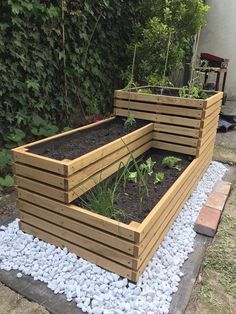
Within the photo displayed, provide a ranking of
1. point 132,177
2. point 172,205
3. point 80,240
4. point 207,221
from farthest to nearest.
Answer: point 132,177 → point 207,221 → point 172,205 → point 80,240

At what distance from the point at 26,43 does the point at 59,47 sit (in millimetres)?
482

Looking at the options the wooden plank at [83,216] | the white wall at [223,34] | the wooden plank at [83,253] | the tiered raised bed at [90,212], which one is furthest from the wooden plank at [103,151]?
the white wall at [223,34]

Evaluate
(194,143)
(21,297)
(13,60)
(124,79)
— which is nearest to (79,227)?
(21,297)

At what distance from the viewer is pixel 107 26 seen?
3.96m

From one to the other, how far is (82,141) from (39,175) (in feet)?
2.33

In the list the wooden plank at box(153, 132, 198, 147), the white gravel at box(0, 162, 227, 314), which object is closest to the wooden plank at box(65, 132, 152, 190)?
the wooden plank at box(153, 132, 198, 147)

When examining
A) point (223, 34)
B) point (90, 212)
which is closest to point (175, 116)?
point (90, 212)

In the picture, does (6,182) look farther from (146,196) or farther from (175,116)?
(175,116)

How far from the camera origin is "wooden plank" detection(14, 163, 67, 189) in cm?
188

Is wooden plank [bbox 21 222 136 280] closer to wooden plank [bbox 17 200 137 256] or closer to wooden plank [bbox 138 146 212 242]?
wooden plank [bbox 17 200 137 256]

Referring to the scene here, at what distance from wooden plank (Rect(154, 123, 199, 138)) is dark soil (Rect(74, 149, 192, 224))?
24 centimetres

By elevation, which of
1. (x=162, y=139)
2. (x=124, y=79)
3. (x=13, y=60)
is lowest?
(x=162, y=139)

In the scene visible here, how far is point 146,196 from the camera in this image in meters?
2.26

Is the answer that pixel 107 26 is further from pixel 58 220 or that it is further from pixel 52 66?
pixel 58 220
